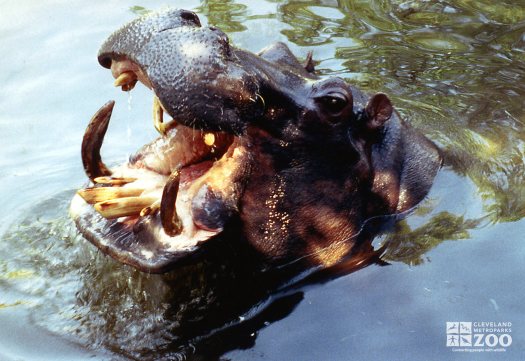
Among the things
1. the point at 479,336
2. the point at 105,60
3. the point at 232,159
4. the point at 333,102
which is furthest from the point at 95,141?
the point at 479,336

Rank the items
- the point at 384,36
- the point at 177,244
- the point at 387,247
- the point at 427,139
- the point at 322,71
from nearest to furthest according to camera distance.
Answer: the point at 177,244 → the point at 387,247 → the point at 427,139 → the point at 322,71 → the point at 384,36

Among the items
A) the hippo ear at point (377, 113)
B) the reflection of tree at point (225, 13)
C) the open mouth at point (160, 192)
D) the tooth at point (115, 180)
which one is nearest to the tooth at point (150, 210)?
the open mouth at point (160, 192)

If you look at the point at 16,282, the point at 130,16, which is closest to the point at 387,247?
the point at 16,282

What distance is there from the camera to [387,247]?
16.7ft

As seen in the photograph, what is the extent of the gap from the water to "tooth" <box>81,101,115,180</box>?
0.74 m

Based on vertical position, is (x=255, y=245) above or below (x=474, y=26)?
above

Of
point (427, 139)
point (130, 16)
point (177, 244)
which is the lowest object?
point (130, 16)

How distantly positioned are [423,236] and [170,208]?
68.3 inches

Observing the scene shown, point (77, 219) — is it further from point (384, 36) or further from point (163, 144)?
point (384, 36)

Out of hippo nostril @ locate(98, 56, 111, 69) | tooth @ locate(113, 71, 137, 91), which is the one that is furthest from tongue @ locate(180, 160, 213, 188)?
hippo nostril @ locate(98, 56, 111, 69)

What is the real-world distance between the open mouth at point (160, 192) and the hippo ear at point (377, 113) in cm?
79

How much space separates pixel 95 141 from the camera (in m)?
4.55

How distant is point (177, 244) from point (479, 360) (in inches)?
62.5

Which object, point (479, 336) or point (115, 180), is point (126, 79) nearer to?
point (115, 180)
